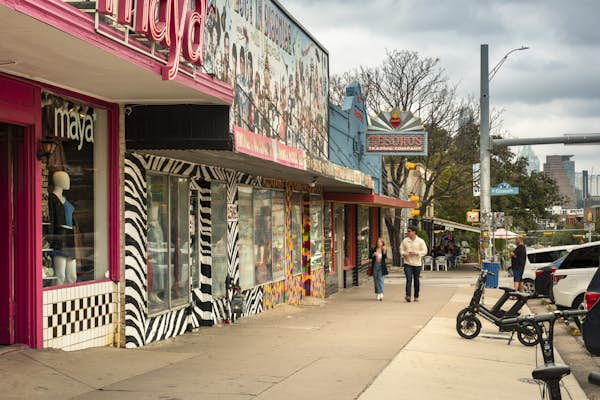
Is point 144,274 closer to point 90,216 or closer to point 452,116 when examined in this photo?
point 90,216

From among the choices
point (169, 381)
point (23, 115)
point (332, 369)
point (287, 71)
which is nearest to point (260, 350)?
point (332, 369)

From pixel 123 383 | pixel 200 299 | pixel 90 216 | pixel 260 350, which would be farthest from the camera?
pixel 200 299

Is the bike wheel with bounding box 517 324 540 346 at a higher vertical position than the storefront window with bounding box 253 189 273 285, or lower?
lower

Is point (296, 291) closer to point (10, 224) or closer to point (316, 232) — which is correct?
point (316, 232)

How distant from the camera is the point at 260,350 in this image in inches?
456

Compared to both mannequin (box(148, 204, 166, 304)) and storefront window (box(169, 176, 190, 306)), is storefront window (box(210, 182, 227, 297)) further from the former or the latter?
mannequin (box(148, 204, 166, 304))

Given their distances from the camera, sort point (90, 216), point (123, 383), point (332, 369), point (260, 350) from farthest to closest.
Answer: point (260, 350) → point (90, 216) → point (332, 369) → point (123, 383)

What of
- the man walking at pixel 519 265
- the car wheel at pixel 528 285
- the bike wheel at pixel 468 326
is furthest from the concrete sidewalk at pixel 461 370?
the car wheel at pixel 528 285

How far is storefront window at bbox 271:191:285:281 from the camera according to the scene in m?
18.8

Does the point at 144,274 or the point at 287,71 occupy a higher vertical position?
the point at 287,71

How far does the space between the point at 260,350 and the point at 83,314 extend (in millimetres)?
2551

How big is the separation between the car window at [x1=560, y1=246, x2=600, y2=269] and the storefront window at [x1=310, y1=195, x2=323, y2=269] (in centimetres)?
674

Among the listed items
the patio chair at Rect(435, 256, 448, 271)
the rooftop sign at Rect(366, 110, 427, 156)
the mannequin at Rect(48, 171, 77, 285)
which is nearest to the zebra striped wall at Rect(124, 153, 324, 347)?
the mannequin at Rect(48, 171, 77, 285)

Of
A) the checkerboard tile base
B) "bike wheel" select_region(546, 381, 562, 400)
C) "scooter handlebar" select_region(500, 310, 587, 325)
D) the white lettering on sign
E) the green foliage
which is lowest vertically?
the green foliage
